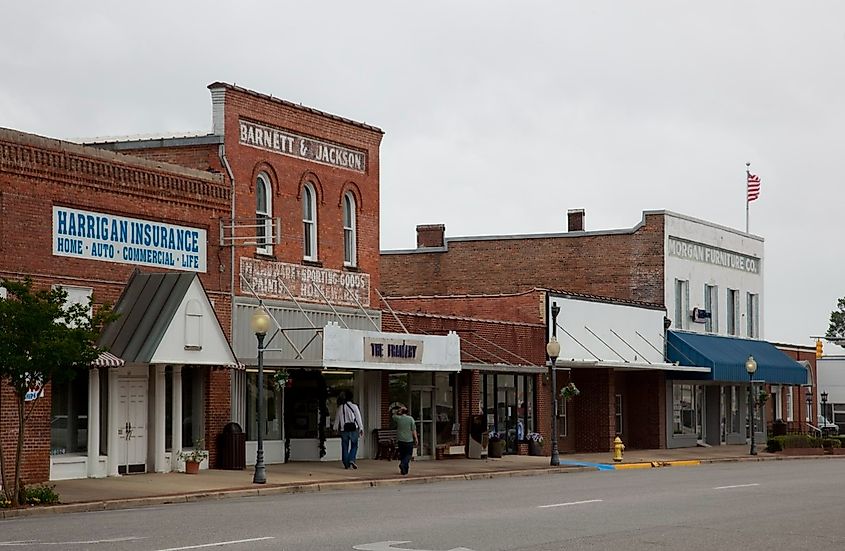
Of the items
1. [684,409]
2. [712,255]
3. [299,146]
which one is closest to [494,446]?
[299,146]

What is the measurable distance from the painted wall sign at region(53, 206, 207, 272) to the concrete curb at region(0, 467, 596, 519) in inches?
226

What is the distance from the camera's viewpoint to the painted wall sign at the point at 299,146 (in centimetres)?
3366

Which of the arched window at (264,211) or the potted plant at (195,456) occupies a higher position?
the arched window at (264,211)

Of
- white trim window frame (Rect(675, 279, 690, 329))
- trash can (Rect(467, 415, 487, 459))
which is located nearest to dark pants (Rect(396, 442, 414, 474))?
trash can (Rect(467, 415, 487, 459))

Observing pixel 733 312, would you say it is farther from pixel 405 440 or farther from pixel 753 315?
pixel 405 440

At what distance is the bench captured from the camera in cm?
3747

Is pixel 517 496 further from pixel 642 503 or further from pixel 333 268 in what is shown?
pixel 333 268

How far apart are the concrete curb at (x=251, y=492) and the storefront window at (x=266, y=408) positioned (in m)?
4.34

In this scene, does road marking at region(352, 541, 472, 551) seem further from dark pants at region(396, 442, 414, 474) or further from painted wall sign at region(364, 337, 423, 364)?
painted wall sign at region(364, 337, 423, 364)

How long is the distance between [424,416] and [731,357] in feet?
61.4

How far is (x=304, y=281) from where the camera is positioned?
35.2m

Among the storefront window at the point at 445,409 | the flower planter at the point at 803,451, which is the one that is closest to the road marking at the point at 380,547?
the storefront window at the point at 445,409

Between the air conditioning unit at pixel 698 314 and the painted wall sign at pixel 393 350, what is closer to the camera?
the painted wall sign at pixel 393 350

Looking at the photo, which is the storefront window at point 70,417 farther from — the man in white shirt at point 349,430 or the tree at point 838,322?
the tree at point 838,322
